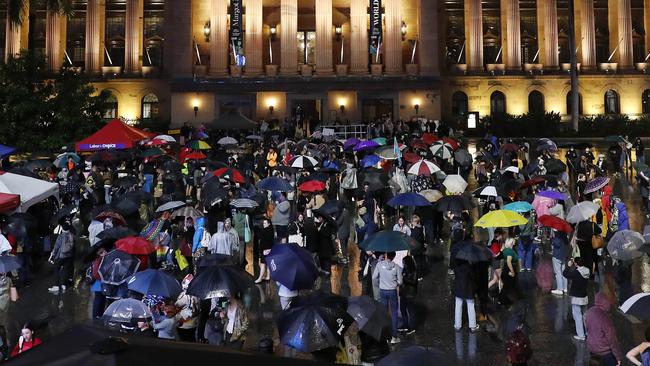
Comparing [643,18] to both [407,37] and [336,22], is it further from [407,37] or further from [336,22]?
[336,22]

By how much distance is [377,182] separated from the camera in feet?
69.8

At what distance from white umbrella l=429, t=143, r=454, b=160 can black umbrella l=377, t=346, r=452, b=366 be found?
68.3 ft

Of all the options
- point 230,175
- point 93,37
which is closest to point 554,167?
point 230,175

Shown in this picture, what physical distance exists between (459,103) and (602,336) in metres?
56.1

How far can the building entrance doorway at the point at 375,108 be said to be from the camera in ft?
194

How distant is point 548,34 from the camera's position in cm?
6456

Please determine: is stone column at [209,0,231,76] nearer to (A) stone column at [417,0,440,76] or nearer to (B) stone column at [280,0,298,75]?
(B) stone column at [280,0,298,75]

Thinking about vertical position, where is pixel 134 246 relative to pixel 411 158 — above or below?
below

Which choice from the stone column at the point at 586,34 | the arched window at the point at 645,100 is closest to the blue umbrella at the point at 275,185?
the stone column at the point at 586,34

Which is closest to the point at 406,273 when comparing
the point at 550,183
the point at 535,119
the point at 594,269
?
the point at 594,269

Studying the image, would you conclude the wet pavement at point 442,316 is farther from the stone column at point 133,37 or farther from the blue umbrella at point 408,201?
the stone column at point 133,37

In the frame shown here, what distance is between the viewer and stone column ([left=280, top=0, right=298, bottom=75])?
5822cm

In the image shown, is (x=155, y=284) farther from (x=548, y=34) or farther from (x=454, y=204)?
(x=548, y=34)

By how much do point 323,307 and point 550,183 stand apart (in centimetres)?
1324
